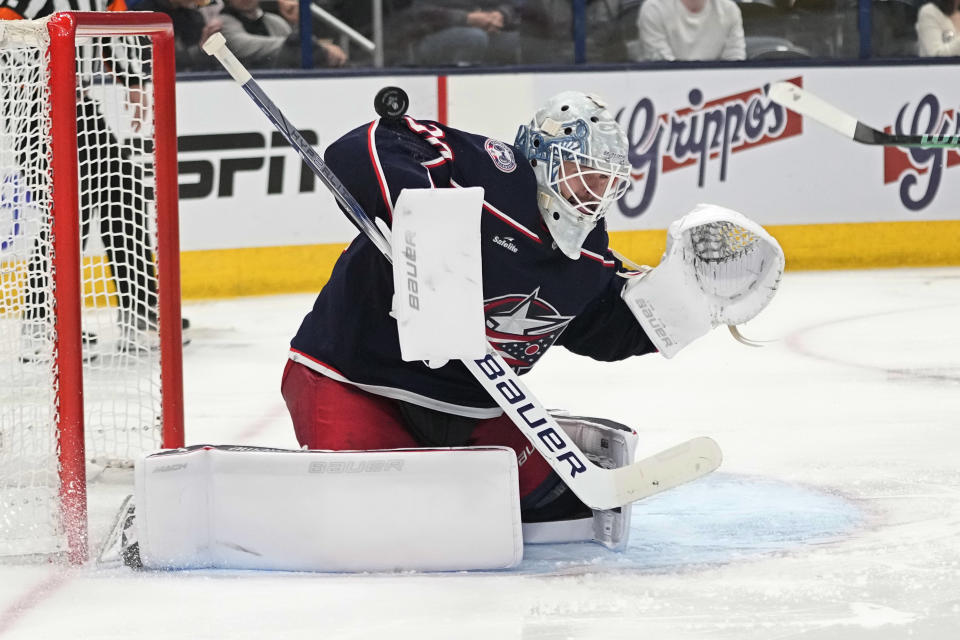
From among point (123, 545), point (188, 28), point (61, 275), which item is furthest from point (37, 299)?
point (188, 28)

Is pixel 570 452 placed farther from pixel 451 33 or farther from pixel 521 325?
pixel 451 33

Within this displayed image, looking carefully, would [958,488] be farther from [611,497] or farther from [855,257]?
[855,257]

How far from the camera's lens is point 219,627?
1774mm

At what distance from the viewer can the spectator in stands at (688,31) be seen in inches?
221

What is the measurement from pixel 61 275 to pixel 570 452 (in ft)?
2.54

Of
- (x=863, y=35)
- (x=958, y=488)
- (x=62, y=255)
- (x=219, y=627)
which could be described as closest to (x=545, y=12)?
(x=863, y=35)

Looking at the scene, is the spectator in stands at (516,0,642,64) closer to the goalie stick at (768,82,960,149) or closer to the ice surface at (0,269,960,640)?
the ice surface at (0,269,960,640)

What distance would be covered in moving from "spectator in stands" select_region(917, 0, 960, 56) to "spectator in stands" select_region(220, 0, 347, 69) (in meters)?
2.41

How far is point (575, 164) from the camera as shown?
2.04 meters

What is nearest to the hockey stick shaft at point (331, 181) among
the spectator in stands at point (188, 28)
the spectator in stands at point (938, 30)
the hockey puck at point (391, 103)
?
the hockey puck at point (391, 103)

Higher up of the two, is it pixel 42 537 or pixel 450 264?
pixel 450 264

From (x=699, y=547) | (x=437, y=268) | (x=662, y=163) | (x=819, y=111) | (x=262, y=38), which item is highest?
(x=262, y=38)

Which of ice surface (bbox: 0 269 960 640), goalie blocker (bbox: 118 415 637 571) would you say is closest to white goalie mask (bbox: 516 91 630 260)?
goalie blocker (bbox: 118 415 637 571)

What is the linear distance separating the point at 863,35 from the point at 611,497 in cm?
416
